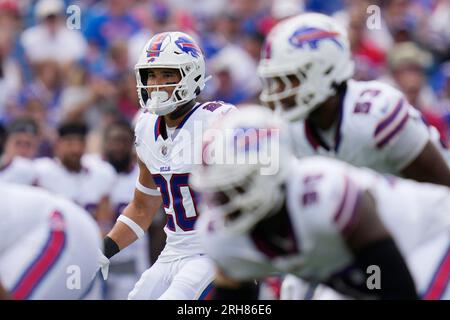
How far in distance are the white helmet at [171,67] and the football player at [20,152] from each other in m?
3.15

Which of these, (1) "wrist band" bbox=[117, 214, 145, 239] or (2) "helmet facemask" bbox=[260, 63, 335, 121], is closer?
(2) "helmet facemask" bbox=[260, 63, 335, 121]

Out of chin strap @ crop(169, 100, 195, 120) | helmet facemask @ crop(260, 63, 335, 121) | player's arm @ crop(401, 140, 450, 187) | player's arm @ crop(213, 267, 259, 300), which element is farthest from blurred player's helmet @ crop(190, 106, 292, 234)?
chin strap @ crop(169, 100, 195, 120)

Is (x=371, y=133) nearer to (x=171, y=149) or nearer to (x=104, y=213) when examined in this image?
(x=171, y=149)

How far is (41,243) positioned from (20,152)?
198 inches

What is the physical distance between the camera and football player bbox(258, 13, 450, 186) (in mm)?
4879

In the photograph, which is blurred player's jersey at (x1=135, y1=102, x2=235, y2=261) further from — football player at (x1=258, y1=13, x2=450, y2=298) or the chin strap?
football player at (x1=258, y1=13, x2=450, y2=298)

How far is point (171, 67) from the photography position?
5.89m

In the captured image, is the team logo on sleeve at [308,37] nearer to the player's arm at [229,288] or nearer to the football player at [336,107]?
the football player at [336,107]

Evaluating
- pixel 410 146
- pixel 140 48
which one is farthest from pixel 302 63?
pixel 140 48

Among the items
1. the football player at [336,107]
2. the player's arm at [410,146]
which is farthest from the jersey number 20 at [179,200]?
the player's arm at [410,146]

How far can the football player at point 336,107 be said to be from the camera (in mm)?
4879

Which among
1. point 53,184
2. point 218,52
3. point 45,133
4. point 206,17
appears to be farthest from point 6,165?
point 206,17

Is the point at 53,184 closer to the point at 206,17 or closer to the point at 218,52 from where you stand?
the point at 218,52

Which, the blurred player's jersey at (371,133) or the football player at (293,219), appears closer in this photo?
the football player at (293,219)
